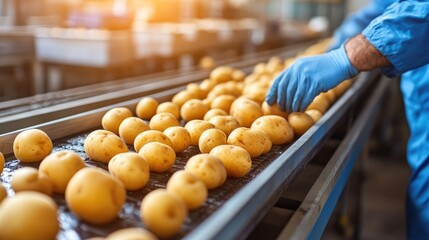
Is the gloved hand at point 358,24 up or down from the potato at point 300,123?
up

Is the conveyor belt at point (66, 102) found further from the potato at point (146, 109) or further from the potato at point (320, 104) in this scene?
the potato at point (320, 104)

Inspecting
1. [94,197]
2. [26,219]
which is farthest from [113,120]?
[26,219]

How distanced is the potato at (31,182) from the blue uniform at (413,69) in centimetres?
127

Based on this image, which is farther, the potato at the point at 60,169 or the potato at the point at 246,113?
the potato at the point at 246,113

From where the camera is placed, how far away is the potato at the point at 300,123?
60.6 inches

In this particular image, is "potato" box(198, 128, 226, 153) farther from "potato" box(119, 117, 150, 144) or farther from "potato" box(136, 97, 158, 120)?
"potato" box(136, 97, 158, 120)

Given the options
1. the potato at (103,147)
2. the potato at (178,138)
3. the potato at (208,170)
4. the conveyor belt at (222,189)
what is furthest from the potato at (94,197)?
the potato at (178,138)

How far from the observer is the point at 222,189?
1095mm

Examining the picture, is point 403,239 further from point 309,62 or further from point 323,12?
point 323,12

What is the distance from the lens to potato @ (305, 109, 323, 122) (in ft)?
5.40

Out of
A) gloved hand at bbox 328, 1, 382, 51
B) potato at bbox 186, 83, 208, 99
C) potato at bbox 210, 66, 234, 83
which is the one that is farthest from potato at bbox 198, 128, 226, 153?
gloved hand at bbox 328, 1, 382, 51

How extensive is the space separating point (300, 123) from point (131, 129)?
2.09 ft

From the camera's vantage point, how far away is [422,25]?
1.51 metres

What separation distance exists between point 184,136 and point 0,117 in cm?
79
